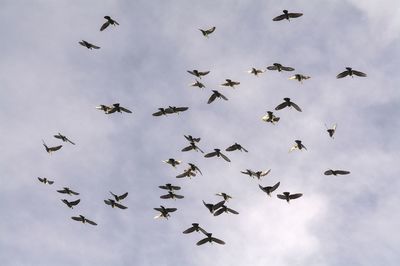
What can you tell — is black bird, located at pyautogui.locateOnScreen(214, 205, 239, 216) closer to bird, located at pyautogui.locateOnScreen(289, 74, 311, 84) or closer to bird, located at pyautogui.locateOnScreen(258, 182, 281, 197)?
bird, located at pyautogui.locateOnScreen(258, 182, 281, 197)

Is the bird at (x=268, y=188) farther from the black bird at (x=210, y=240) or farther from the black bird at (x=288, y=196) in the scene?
the black bird at (x=210, y=240)

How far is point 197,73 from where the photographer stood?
2645 inches

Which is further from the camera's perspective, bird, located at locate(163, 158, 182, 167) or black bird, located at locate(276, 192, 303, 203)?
bird, located at locate(163, 158, 182, 167)

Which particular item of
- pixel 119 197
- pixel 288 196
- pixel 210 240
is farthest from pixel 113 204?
pixel 288 196

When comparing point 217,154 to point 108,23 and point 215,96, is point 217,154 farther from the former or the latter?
point 108,23

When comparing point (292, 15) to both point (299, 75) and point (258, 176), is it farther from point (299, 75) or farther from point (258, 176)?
point (258, 176)

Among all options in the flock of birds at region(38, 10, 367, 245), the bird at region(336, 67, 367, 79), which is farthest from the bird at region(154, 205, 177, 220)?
the bird at region(336, 67, 367, 79)

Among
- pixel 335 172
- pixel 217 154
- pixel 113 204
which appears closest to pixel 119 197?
pixel 113 204

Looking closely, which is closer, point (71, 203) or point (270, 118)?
point (270, 118)

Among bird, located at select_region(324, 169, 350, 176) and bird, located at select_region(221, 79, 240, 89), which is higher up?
bird, located at select_region(221, 79, 240, 89)

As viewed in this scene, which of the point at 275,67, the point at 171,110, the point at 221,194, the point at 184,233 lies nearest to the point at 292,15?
the point at 275,67

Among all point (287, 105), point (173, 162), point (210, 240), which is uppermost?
point (287, 105)

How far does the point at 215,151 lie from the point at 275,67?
1289cm

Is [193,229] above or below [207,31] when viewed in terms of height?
below
